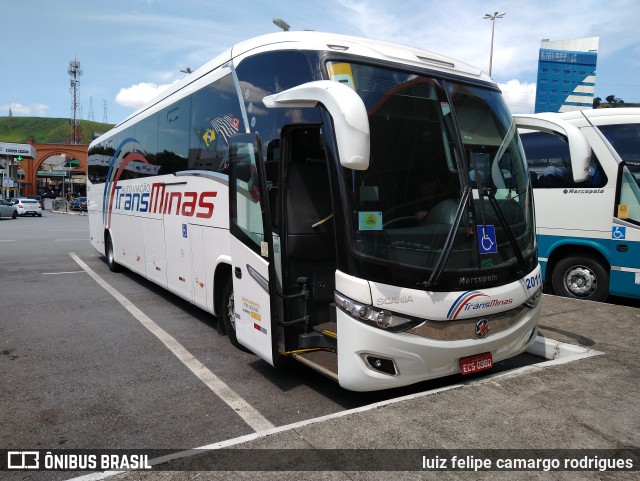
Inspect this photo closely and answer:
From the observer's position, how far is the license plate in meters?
3.98

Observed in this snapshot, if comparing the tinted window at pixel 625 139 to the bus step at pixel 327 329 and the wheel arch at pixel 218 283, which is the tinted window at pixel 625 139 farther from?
the wheel arch at pixel 218 283

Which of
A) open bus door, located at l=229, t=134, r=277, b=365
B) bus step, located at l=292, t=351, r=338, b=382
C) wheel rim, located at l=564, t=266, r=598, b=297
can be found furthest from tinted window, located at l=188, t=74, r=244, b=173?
wheel rim, located at l=564, t=266, r=598, b=297

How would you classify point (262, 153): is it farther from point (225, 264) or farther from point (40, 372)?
point (40, 372)

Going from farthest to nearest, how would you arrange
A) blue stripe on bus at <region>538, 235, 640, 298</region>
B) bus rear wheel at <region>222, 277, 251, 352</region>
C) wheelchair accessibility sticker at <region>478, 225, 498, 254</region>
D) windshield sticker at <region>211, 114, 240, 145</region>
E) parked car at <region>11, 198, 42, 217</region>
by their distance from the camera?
parked car at <region>11, 198, 42, 217</region> → blue stripe on bus at <region>538, 235, 640, 298</region> → bus rear wheel at <region>222, 277, 251, 352</region> → windshield sticker at <region>211, 114, 240, 145</region> → wheelchair accessibility sticker at <region>478, 225, 498, 254</region>

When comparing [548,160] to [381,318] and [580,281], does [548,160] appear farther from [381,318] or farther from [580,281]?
[381,318]

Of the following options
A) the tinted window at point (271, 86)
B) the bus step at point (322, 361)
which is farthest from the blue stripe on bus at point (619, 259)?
the tinted window at point (271, 86)

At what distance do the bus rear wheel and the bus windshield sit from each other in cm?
242

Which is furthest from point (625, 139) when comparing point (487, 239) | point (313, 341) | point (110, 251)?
point (110, 251)

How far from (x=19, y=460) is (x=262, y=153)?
10.1 feet

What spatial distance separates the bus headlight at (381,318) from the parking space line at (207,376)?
48.0 inches

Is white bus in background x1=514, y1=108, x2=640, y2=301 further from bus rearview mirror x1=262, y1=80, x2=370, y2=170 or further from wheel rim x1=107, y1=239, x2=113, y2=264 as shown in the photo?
wheel rim x1=107, y1=239, x2=113, y2=264

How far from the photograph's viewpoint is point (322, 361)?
422 cm

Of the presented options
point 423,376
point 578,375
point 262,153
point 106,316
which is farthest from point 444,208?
point 106,316

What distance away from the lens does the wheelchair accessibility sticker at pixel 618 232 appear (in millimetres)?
7508
